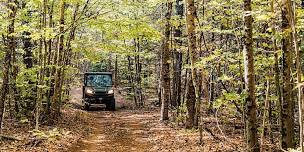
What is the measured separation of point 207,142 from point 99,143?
12.8 ft

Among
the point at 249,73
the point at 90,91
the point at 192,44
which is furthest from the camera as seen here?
the point at 90,91

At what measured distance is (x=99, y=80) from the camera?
25469 millimetres

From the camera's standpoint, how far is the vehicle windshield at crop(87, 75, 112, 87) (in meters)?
25.2

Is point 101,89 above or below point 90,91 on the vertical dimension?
above

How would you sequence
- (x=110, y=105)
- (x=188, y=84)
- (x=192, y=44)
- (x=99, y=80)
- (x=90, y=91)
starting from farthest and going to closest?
(x=110, y=105) < (x=99, y=80) < (x=90, y=91) < (x=188, y=84) < (x=192, y=44)

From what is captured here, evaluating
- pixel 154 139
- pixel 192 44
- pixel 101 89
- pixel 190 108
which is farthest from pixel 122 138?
pixel 101 89

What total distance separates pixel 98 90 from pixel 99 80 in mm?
1006

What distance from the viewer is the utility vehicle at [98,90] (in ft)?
80.8

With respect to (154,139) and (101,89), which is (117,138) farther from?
(101,89)

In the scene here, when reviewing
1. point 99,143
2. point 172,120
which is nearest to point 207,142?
point 99,143

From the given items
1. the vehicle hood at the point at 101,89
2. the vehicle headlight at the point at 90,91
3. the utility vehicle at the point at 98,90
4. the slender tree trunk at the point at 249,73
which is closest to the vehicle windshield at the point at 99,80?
the utility vehicle at the point at 98,90

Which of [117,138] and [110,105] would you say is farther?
[110,105]

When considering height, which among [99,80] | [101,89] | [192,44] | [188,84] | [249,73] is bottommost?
[101,89]

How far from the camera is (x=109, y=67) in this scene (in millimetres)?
45812
